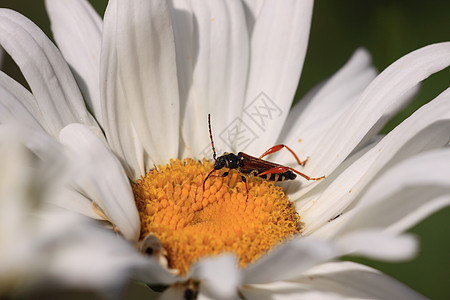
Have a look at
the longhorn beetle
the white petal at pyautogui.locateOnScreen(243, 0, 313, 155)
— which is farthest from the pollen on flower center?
the white petal at pyautogui.locateOnScreen(243, 0, 313, 155)

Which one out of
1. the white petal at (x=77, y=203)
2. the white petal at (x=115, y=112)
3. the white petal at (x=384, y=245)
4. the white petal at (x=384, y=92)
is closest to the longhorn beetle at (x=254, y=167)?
the white petal at (x=384, y=92)

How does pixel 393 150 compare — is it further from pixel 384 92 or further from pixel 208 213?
pixel 208 213

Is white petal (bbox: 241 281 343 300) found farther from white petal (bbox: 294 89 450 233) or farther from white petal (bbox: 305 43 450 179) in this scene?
white petal (bbox: 305 43 450 179)

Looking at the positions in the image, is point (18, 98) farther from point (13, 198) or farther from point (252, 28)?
point (252, 28)

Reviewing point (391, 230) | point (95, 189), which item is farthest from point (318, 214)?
point (95, 189)

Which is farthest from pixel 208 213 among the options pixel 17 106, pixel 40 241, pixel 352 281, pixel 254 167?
pixel 40 241

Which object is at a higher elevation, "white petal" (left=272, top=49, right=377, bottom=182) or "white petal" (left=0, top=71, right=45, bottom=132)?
"white petal" (left=272, top=49, right=377, bottom=182)

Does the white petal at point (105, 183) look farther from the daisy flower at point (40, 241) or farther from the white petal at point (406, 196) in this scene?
the white petal at point (406, 196)
